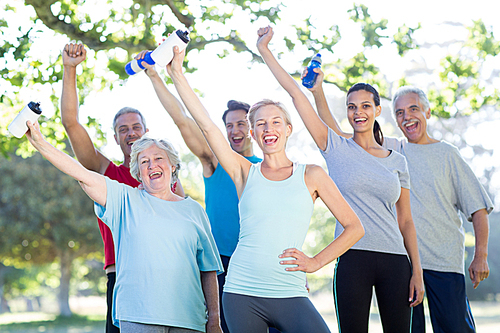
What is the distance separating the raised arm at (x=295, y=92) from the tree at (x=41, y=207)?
1977 cm

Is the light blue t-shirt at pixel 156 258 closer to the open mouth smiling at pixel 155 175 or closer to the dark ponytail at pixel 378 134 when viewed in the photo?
the open mouth smiling at pixel 155 175

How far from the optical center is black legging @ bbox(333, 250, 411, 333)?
321 cm

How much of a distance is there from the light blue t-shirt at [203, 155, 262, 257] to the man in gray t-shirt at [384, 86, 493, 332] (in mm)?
1311

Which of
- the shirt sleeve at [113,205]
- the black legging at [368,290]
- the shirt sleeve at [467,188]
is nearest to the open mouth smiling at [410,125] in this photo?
the shirt sleeve at [467,188]

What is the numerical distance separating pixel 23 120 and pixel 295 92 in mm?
1642

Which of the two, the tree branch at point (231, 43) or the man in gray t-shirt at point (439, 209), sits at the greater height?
the tree branch at point (231, 43)

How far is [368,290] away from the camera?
3.24 m

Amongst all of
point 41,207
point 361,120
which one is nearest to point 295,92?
point 361,120

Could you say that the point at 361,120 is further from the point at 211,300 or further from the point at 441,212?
the point at 211,300

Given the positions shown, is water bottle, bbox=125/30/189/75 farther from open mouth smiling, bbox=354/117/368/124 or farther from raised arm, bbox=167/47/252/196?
open mouth smiling, bbox=354/117/368/124

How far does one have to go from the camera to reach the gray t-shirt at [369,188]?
3.30m

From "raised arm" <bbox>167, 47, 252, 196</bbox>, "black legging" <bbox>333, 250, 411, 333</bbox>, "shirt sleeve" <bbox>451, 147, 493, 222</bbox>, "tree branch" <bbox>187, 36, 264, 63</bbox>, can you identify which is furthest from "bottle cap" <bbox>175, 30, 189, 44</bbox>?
"tree branch" <bbox>187, 36, 264, 63</bbox>

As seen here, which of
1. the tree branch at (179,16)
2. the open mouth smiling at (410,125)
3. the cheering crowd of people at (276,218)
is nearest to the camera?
the cheering crowd of people at (276,218)

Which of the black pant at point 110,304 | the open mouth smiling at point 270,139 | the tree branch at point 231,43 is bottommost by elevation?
the black pant at point 110,304
